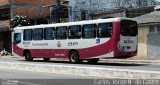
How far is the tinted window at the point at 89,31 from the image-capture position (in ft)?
87.1

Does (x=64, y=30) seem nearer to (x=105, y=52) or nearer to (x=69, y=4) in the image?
(x=105, y=52)

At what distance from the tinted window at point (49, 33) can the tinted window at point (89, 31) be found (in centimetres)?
353

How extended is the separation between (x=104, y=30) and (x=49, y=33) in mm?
6029

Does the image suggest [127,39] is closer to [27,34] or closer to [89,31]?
[89,31]

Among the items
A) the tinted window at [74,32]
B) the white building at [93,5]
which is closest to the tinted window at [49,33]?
the tinted window at [74,32]

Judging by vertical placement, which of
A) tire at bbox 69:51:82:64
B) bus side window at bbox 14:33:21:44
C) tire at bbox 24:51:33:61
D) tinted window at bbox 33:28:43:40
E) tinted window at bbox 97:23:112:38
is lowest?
tire at bbox 24:51:33:61

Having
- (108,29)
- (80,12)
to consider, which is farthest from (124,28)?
(80,12)

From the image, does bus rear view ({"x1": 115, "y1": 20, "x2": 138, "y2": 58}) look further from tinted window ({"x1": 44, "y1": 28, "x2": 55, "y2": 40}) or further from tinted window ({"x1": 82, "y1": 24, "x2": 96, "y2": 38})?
tinted window ({"x1": 44, "y1": 28, "x2": 55, "y2": 40})

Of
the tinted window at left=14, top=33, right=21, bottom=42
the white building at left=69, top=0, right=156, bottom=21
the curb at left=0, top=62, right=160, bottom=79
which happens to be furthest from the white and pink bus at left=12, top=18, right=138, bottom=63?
the white building at left=69, top=0, right=156, bottom=21

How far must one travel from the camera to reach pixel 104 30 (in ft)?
85.1

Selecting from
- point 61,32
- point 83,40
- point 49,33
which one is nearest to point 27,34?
point 49,33

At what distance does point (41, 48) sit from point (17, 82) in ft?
50.5

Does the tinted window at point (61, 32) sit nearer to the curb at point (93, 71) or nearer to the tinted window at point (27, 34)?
the tinted window at point (27, 34)

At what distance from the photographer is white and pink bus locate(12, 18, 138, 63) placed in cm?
2552
